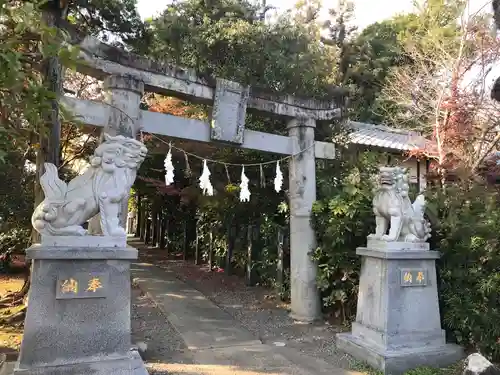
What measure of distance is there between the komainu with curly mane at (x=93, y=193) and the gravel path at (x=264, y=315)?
3514 millimetres

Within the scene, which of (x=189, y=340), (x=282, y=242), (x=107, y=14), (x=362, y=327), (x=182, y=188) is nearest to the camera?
(x=362, y=327)

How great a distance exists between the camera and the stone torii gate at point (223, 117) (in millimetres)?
5711

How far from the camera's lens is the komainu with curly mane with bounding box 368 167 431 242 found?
580 centimetres

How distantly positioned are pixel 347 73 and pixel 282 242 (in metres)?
11.0

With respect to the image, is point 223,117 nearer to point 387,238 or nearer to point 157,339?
point 387,238

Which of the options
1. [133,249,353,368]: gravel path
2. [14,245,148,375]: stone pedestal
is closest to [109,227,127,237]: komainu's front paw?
[14,245,148,375]: stone pedestal

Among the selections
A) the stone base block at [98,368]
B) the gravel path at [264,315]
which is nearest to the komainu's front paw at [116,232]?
the stone base block at [98,368]

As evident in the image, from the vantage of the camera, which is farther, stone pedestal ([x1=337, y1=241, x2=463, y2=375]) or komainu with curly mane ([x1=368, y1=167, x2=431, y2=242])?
komainu with curly mane ([x1=368, y1=167, x2=431, y2=242])

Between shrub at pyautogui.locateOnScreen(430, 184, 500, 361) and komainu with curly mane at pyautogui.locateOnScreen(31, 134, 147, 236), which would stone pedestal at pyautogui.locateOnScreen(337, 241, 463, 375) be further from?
komainu with curly mane at pyautogui.locateOnScreen(31, 134, 147, 236)

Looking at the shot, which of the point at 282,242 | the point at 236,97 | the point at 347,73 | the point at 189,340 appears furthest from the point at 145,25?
the point at 347,73

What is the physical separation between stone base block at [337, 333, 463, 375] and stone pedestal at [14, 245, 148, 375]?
294 centimetres

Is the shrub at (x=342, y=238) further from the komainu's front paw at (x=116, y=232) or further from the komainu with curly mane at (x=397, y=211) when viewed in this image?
the komainu's front paw at (x=116, y=232)

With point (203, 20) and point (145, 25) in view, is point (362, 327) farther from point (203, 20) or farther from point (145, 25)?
point (203, 20)

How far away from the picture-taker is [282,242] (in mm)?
9305
